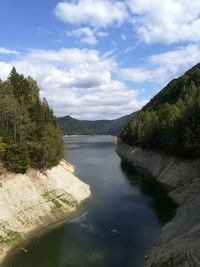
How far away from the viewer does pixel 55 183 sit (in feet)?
212

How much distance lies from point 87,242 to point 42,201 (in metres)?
14.1

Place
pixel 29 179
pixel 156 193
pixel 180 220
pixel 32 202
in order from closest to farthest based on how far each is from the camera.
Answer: pixel 180 220 → pixel 32 202 → pixel 29 179 → pixel 156 193

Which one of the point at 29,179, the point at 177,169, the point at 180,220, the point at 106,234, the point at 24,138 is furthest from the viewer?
the point at 177,169

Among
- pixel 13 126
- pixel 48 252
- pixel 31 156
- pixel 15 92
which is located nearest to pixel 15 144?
pixel 31 156

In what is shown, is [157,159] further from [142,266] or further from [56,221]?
[142,266]

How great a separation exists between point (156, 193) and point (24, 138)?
93.6 ft

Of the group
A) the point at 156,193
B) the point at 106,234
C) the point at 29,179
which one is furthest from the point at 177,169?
the point at 106,234

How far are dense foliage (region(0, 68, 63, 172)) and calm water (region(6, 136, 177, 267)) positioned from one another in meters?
11.2

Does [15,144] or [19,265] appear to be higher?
[15,144]

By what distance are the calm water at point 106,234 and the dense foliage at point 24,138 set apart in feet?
36.7

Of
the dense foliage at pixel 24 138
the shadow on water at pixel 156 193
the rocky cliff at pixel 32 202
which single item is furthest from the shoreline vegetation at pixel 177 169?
the dense foliage at pixel 24 138

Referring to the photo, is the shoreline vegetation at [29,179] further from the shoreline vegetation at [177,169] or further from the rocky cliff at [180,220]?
the shoreline vegetation at [177,169]

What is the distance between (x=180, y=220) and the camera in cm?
4581

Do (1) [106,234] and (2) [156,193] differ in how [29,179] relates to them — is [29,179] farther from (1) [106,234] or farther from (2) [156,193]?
(2) [156,193]
